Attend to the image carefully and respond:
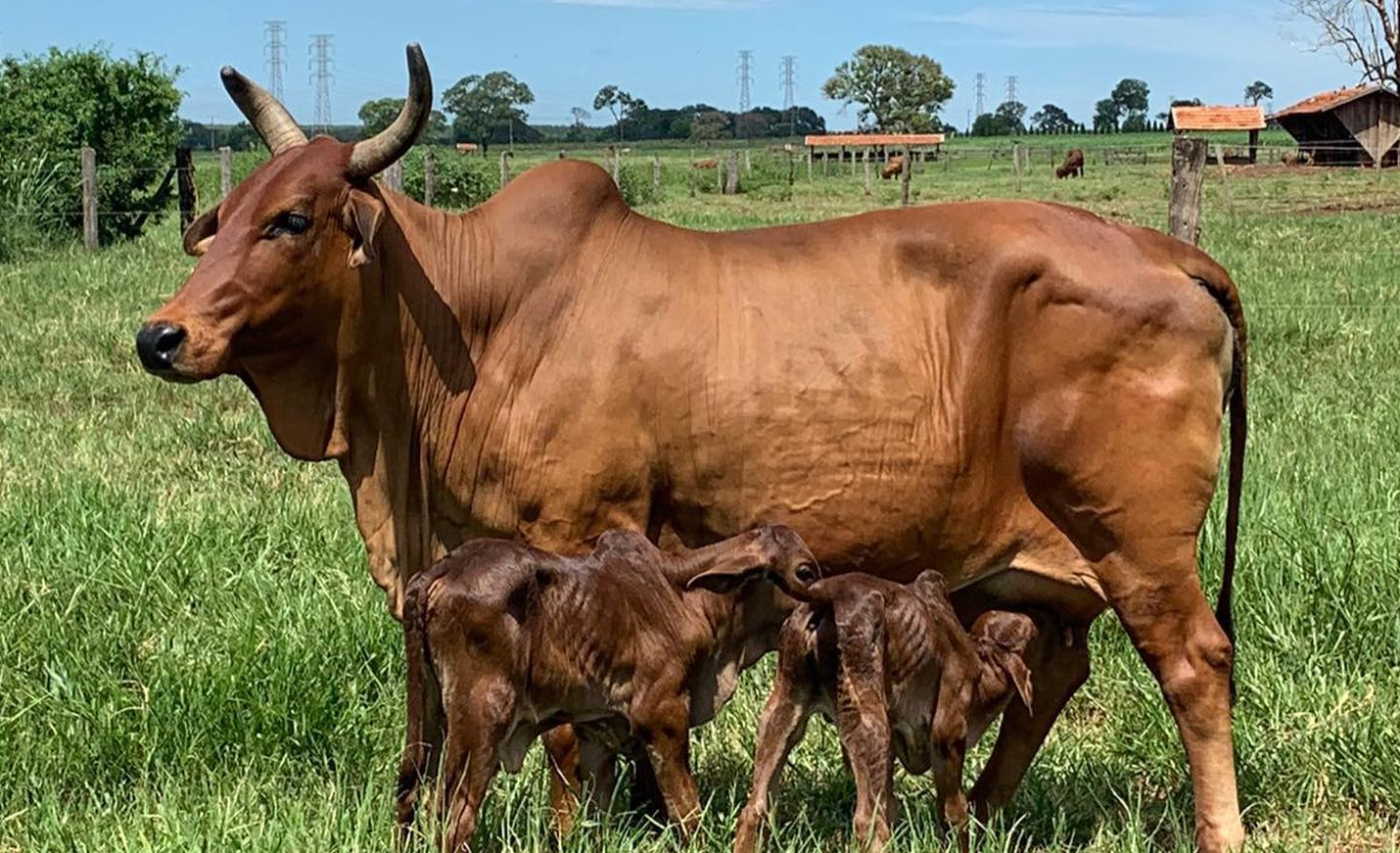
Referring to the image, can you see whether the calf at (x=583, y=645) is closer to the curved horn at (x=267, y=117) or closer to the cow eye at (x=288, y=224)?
the cow eye at (x=288, y=224)

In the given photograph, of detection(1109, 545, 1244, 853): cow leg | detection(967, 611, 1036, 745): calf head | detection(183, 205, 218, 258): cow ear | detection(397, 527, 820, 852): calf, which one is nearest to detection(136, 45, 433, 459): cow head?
detection(183, 205, 218, 258): cow ear

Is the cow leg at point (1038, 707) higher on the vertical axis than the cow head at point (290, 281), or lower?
lower

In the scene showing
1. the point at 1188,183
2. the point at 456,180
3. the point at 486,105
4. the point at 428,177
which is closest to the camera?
the point at 1188,183

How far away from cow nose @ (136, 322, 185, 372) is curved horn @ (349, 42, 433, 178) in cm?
61

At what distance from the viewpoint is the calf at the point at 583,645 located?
335 cm

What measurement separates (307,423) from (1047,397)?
77.6 inches

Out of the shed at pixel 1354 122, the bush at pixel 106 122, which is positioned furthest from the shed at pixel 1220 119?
the bush at pixel 106 122

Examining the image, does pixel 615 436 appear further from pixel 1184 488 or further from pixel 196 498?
pixel 196 498

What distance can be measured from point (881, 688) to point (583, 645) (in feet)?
2.26

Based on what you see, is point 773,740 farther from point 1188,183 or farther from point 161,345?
point 1188,183

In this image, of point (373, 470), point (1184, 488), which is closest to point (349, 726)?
point (373, 470)

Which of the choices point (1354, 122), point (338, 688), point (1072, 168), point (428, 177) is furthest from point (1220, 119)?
point (338, 688)

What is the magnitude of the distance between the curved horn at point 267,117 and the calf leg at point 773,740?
209cm

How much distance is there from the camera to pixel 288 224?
3801mm
